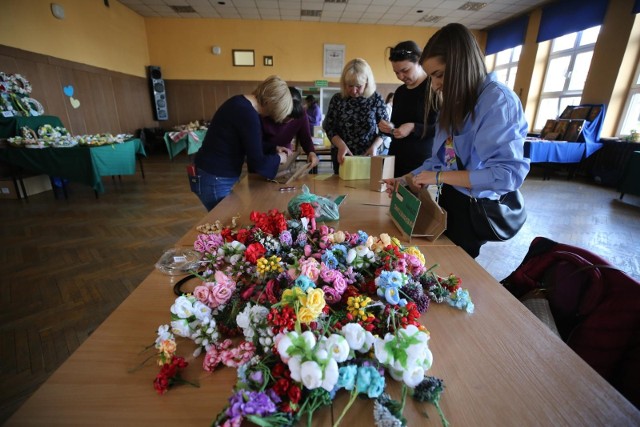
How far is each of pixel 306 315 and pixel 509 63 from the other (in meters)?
10.0

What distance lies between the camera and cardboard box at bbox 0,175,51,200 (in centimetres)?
396

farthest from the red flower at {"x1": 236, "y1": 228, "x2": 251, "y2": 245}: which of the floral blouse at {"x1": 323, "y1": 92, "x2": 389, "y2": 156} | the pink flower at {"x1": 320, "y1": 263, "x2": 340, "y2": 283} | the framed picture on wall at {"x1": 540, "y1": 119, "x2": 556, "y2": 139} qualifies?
the framed picture on wall at {"x1": 540, "y1": 119, "x2": 556, "y2": 139}

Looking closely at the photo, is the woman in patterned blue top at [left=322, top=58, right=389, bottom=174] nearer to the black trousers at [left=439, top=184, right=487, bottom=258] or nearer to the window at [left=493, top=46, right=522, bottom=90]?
the black trousers at [left=439, top=184, right=487, bottom=258]

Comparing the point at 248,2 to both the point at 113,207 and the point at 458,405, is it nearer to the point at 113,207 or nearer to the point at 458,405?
the point at 113,207

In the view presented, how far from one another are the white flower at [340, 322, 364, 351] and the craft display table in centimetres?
10

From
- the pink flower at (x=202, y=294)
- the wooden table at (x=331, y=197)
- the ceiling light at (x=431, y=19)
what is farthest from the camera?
the ceiling light at (x=431, y=19)

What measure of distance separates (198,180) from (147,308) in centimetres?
111

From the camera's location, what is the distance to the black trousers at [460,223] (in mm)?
1181

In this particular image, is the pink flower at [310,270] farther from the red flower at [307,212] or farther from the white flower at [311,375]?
the red flower at [307,212]

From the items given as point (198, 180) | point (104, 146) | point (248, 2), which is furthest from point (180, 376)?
point (248, 2)

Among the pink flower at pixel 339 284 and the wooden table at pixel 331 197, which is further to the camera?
the wooden table at pixel 331 197

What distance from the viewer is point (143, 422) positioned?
1.69 ft

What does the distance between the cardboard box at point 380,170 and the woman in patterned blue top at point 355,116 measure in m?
0.32

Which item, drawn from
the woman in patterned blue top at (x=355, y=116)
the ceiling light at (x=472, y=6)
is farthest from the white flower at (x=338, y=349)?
the ceiling light at (x=472, y=6)
